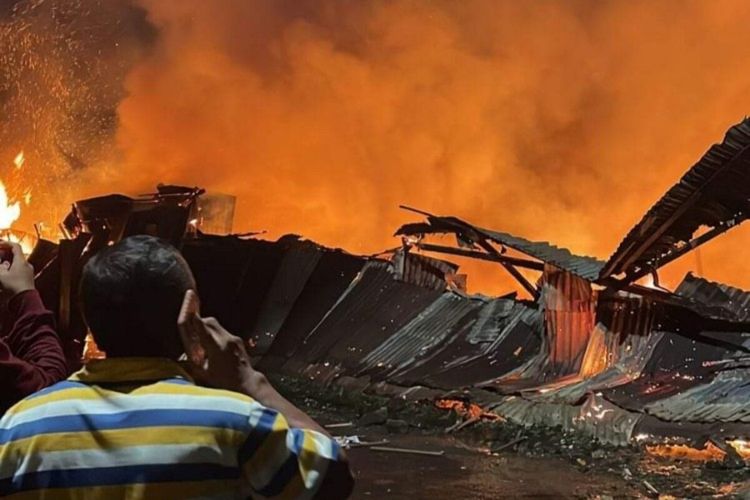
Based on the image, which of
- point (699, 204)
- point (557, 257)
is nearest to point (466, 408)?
point (557, 257)

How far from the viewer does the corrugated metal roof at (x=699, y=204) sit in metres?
5.89

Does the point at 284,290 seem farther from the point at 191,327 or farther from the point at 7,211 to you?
the point at 7,211

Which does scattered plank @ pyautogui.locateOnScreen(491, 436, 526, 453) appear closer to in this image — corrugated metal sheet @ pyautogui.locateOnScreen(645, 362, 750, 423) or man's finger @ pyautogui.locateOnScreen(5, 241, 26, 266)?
corrugated metal sheet @ pyautogui.locateOnScreen(645, 362, 750, 423)

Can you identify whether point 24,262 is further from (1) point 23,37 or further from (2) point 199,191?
(1) point 23,37

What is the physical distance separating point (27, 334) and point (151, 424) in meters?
0.97

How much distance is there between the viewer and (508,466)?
23.6 ft

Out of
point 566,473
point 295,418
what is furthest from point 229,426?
point 566,473

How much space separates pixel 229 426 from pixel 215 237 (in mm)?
12484

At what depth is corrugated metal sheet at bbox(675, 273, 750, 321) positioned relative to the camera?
9258 mm

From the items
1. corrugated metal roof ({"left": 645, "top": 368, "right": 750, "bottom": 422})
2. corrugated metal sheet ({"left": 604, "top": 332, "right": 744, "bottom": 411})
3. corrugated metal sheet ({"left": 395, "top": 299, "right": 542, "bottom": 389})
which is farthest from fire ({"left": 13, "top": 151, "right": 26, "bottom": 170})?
corrugated metal roof ({"left": 645, "top": 368, "right": 750, "bottom": 422})

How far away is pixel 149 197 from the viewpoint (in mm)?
13648

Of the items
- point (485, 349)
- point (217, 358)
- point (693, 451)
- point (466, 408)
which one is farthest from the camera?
point (485, 349)

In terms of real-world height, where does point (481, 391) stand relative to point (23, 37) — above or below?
Result: below

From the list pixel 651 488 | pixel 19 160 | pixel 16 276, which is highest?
pixel 19 160
